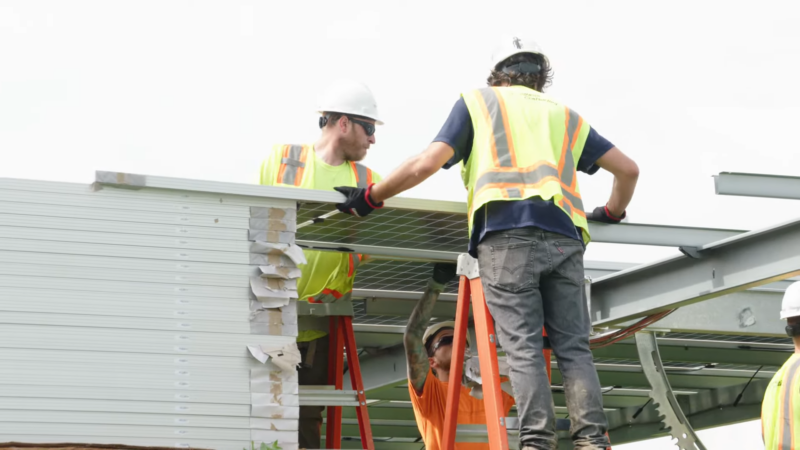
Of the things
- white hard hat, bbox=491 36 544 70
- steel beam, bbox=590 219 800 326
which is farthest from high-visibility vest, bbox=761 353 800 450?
white hard hat, bbox=491 36 544 70

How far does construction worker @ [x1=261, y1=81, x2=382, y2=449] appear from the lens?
7.08 m

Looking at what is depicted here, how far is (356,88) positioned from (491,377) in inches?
107

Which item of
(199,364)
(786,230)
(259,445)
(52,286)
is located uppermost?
(786,230)

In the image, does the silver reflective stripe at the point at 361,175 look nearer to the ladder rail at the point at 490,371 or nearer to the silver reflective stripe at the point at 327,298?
the silver reflective stripe at the point at 327,298

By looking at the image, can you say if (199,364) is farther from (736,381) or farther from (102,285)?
(736,381)

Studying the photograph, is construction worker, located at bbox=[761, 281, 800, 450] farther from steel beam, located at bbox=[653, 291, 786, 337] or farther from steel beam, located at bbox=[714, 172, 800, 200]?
steel beam, located at bbox=[653, 291, 786, 337]

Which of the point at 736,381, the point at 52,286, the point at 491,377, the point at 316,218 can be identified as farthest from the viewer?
the point at 736,381

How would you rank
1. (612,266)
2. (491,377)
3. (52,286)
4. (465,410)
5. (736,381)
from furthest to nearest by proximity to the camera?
(736,381)
(612,266)
(465,410)
(491,377)
(52,286)

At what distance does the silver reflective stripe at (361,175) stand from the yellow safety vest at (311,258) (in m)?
0.01

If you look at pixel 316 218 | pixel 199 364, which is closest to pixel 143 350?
pixel 199 364

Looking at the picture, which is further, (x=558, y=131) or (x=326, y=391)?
(x=326, y=391)

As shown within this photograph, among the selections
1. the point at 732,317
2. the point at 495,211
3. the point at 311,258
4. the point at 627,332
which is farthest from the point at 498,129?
the point at 732,317

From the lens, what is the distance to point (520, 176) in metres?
5.42

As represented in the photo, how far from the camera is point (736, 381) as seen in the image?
477 inches
